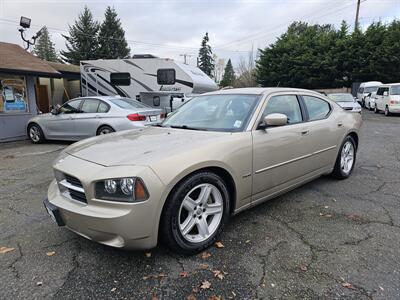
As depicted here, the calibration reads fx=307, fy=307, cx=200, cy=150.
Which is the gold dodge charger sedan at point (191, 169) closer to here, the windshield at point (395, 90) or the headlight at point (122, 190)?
the headlight at point (122, 190)

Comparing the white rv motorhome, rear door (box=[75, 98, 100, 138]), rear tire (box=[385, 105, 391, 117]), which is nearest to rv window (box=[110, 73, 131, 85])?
the white rv motorhome

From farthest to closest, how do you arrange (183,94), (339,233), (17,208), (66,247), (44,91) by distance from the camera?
(44,91), (183,94), (17,208), (339,233), (66,247)

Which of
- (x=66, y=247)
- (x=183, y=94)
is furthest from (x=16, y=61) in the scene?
(x=66, y=247)

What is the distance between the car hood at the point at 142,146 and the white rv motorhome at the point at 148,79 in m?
7.75

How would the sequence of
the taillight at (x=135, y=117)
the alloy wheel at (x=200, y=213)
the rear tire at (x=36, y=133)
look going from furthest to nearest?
the rear tire at (x=36, y=133), the taillight at (x=135, y=117), the alloy wheel at (x=200, y=213)

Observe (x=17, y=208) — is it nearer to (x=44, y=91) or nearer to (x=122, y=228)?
(x=122, y=228)

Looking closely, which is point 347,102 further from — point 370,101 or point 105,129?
point 105,129

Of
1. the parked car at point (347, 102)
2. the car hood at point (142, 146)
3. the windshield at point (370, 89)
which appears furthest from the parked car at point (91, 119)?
the windshield at point (370, 89)

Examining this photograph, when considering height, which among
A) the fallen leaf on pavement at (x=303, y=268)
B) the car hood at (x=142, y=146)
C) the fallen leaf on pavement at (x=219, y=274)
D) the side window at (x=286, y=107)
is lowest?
the fallen leaf on pavement at (x=219, y=274)

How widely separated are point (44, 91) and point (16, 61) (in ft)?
26.6

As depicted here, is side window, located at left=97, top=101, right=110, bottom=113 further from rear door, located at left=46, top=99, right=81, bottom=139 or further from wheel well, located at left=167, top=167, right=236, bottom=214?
wheel well, located at left=167, top=167, right=236, bottom=214

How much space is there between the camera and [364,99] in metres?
22.9

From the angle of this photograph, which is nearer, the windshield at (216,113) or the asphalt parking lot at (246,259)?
the asphalt parking lot at (246,259)

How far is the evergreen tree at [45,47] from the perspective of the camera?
64750 mm
